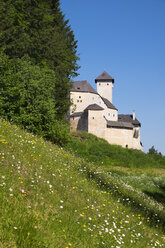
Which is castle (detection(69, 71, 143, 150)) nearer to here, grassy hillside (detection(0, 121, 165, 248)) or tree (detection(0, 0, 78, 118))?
tree (detection(0, 0, 78, 118))

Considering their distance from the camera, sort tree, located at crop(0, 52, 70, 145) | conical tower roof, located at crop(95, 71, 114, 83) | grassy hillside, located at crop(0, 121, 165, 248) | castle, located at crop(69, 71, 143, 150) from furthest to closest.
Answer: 1. conical tower roof, located at crop(95, 71, 114, 83)
2. castle, located at crop(69, 71, 143, 150)
3. tree, located at crop(0, 52, 70, 145)
4. grassy hillside, located at crop(0, 121, 165, 248)

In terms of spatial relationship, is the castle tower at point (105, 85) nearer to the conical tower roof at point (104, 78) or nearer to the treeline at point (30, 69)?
the conical tower roof at point (104, 78)

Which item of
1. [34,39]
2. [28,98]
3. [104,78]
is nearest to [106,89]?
[104,78]

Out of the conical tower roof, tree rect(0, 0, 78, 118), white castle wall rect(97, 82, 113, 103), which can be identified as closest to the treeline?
tree rect(0, 0, 78, 118)

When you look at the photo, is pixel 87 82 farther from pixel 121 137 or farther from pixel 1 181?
pixel 1 181

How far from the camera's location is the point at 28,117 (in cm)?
1509

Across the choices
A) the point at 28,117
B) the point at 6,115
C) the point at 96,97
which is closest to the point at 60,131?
the point at 28,117

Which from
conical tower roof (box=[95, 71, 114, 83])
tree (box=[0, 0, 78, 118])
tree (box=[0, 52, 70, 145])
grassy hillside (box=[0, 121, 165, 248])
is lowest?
grassy hillside (box=[0, 121, 165, 248])

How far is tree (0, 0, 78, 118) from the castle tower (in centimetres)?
4936

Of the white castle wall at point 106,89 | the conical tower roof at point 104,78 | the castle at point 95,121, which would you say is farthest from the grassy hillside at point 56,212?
the conical tower roof at point 104,78

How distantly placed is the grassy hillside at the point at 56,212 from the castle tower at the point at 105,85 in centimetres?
6536

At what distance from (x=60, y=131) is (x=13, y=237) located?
1259cm

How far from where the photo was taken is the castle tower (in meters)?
72.1

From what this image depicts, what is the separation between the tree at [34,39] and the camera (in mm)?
16406
